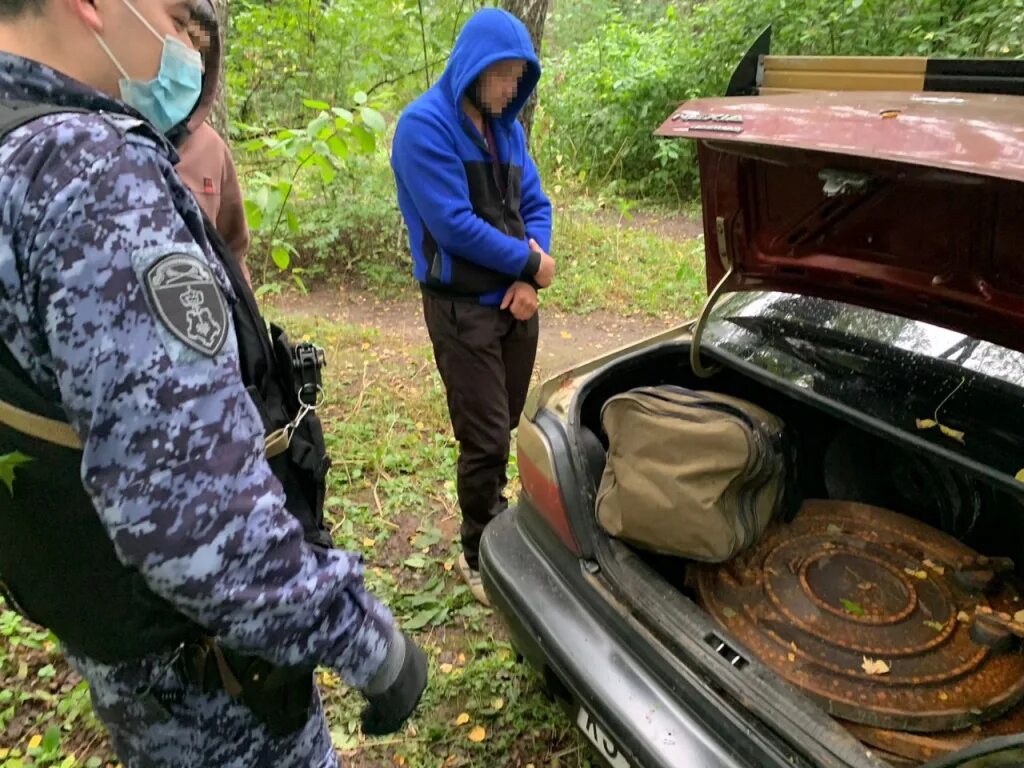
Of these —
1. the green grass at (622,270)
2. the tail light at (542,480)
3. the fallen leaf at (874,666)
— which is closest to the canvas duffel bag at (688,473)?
the tail light at (542,480)

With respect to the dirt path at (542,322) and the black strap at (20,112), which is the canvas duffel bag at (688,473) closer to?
the black strap at (20,112)

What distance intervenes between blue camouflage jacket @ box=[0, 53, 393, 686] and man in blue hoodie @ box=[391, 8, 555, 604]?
1479mm

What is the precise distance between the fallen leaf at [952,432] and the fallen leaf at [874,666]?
578mm

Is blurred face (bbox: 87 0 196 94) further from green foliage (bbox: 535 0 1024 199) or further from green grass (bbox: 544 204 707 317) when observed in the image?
green foliage (bbox: 535 0 1024 199)

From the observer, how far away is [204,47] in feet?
4.93

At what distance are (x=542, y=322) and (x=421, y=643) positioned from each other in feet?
11.2

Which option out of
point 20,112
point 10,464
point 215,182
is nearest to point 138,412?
point 10,464

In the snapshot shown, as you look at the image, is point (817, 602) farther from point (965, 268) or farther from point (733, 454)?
point (965, 268)

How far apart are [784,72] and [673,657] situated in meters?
1.54

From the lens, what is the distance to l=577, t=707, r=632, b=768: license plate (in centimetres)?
164

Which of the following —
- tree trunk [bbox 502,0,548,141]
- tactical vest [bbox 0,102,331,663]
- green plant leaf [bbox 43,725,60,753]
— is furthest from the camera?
tree trunk [bbox 502,0,548,141]

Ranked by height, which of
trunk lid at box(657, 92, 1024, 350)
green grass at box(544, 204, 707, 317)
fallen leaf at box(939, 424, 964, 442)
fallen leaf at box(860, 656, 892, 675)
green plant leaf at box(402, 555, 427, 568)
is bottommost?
green grass at box(544, 204, 707, 317)

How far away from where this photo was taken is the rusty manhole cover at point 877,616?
1704 millimetres

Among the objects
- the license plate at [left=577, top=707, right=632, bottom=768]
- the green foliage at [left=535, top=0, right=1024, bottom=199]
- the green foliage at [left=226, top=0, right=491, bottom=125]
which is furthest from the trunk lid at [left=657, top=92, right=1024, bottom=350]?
the green foliage at [left=535, top=0, right=1024, bottom=199]
